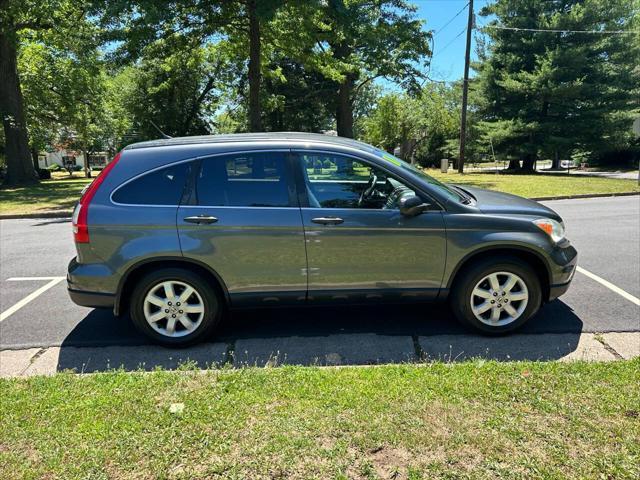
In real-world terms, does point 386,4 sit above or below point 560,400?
above

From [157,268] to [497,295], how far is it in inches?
115

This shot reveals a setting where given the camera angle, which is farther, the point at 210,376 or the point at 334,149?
the point at 334,149

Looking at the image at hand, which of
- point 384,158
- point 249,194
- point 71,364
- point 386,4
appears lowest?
point 71,364

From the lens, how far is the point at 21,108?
1959 cm

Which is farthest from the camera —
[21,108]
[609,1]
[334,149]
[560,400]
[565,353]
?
[609,1]

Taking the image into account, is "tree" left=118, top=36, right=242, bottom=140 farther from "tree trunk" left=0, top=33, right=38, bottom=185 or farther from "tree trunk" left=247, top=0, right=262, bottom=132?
"tree trunk" left=247, top=0, right=262, bottom=132

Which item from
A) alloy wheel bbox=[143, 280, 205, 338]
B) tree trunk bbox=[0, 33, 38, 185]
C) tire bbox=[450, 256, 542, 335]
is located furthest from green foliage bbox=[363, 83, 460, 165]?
alloy wheel bbox=[143, 280, 205, 338]

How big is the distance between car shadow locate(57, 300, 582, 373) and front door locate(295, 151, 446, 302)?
39cm

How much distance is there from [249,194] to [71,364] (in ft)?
6.52

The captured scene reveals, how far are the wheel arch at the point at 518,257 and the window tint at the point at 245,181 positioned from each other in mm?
1574

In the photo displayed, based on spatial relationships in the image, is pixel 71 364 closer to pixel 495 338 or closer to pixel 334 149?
pixel 334 149

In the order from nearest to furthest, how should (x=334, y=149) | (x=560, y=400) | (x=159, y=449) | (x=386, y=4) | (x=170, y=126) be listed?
(x=159, y=449) < (x=560, y=400) < (x=334, y=149) < (x=386, y=4) < (x=170, y=126)

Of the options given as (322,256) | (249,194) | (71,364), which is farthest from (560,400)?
(71,364)

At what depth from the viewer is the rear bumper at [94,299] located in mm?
3836
